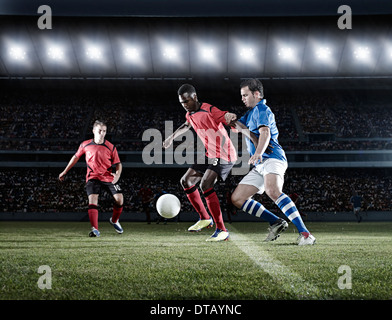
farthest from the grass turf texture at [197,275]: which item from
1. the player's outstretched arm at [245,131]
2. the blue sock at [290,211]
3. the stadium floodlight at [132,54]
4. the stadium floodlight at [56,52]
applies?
the stadium floodlight at [56,52]

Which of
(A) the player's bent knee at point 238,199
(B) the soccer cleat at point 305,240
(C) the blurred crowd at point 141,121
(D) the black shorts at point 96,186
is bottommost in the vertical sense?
(B) the soccer cleat at point 305,240

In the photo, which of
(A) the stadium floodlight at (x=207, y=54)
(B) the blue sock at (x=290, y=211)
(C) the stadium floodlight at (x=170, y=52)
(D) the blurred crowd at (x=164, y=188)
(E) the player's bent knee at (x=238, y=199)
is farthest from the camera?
(A) the stadium floodlight at (x=207, y=54)

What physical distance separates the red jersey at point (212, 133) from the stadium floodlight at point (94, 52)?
75.7 feet

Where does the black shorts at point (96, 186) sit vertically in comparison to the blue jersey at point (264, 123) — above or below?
below

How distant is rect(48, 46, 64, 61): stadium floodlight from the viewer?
26.8 m

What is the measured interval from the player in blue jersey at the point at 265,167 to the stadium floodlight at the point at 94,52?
78.2 feet

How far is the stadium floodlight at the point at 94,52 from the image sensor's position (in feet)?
87.8

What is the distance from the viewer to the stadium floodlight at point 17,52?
26.6 meters

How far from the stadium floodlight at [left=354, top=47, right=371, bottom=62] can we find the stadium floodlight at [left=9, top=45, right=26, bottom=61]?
23.7 metres

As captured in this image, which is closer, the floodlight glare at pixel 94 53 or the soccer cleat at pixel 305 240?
the soccer cleat at pixel 305 240

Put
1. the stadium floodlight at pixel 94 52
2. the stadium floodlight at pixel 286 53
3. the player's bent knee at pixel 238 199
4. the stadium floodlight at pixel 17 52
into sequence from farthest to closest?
the stadium floodlight at pixel 94 52, the stadium floodlight at pixel 17 52, the stadium floodlight at pixel 286 53, the player's bent knee at pixel 238 199

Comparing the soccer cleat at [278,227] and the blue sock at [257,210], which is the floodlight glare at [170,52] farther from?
the soccer cleat at [278,227]

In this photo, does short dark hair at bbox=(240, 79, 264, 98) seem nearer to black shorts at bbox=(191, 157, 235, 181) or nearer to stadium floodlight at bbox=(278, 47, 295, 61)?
black shorts at bbox=(191, 157, 235, 181)
